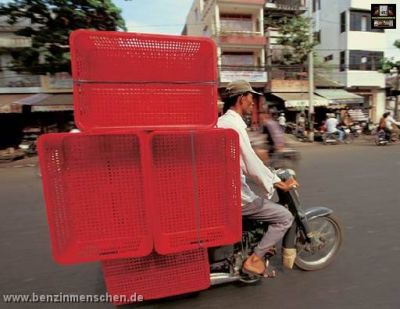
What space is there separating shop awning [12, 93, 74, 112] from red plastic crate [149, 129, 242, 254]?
15.7 meters

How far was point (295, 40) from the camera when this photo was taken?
75.4 ft

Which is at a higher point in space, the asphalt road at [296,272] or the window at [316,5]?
the window at [316,5]

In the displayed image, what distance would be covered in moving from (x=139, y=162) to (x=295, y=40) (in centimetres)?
2306

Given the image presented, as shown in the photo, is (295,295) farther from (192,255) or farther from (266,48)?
(266,48)

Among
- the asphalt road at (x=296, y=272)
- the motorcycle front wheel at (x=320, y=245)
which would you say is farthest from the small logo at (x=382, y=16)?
the motorcycle front wheel at (x=320, y=245)

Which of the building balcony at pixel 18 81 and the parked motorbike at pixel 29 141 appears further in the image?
the building balcony at pixel 18 81

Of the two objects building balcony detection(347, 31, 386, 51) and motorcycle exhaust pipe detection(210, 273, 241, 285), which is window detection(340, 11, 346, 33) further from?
motorcycle exhaust pipe detection(210, 273, 241, 285)

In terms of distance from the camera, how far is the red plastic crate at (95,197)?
6.84ft

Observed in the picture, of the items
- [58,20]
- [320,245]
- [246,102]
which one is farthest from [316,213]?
[58,20]

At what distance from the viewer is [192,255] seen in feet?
8.33

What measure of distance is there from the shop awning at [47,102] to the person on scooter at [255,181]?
15384mm

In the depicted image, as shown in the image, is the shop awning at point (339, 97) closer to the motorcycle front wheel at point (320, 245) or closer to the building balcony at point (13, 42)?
the building balcony at point (13, 42)

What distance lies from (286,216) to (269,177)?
0.39 metres

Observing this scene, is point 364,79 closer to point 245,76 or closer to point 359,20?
point 359,20
